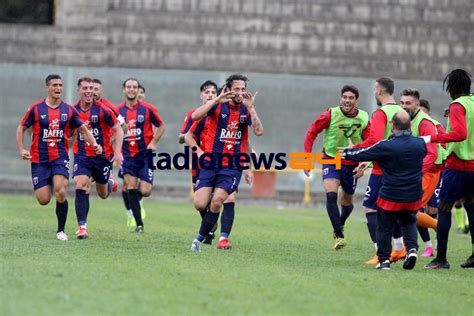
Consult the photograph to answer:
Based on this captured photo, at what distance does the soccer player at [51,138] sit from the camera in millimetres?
15906

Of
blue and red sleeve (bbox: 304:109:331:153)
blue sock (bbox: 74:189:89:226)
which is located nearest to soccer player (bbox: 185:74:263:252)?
blue and red sleeve (bbox: 304:109:331:153)

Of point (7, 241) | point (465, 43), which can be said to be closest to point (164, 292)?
point (7, 241)

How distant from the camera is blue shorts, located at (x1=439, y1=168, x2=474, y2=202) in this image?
13.8 meters

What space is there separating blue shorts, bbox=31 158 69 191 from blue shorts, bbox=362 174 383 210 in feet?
13.7

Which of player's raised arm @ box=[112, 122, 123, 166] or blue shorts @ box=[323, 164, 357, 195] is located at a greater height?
player's raised arm @ box=[112, 122, 123, 166]

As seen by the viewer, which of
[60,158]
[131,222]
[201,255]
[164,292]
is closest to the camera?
[164,292]

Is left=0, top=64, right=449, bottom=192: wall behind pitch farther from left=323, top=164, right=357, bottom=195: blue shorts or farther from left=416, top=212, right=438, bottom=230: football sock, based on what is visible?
left=416, top=212, right=438, bottom=230: football sock

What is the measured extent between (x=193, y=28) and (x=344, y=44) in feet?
13.7

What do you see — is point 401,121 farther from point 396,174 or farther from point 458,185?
point 458,185

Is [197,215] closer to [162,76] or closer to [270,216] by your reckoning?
[270,216]

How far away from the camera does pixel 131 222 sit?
64.5 feet

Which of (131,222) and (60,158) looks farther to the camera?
(131,222)

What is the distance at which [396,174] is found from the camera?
1296 centimetres

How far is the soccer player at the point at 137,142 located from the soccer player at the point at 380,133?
207 inches
